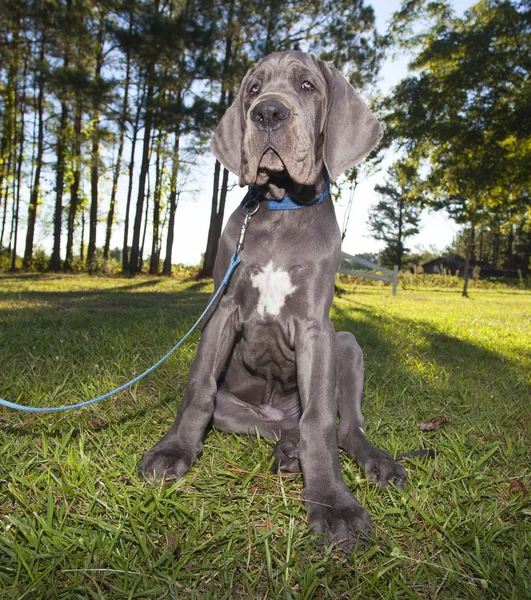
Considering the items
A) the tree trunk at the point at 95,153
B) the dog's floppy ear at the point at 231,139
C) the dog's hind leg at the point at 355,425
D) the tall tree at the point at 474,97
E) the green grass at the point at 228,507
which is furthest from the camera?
the tree trunk at the point at 95,153

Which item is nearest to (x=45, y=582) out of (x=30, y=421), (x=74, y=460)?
(x=74, y=460)

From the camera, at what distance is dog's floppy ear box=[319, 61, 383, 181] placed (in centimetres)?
260

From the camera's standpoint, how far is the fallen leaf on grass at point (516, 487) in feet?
7.16

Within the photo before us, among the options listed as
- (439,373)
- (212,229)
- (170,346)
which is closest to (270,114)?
(170,346)

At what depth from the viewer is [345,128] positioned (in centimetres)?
262

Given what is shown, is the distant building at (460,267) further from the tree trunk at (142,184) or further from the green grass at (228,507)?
the green grass at (228,507)

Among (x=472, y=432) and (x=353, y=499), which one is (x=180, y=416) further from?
(x=472, y=432)

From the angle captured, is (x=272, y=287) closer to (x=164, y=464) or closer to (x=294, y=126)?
(x=294, y=126)

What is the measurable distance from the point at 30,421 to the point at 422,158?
56.8ft

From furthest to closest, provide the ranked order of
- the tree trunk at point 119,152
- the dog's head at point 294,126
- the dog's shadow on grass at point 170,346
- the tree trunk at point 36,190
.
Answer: the tree trunk at point 36,190 → the tree trunk at point 119,152 → the dog's shadow on grass at point 170,346 → the dog's head at point 294,126

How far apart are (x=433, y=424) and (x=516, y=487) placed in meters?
0.79

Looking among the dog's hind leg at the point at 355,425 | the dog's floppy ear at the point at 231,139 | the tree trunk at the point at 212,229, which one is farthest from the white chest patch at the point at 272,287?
the tree trunk at the point at 212,229

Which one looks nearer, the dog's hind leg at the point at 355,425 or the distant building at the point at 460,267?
the dog's hind leg at the point at 355,425

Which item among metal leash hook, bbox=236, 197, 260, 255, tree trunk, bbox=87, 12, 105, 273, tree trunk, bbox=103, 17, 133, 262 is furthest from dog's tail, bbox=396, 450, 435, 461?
tree trunk, bbox=103, 17, 133, 262
